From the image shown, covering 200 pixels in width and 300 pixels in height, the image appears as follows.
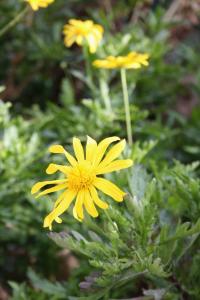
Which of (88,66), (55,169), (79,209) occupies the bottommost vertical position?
(79,209)

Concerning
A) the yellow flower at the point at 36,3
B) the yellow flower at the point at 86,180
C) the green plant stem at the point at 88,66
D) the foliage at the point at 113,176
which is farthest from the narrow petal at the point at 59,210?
the green plant stem at the point at 88,66

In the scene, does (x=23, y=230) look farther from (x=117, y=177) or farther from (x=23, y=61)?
(x=23, y=61)

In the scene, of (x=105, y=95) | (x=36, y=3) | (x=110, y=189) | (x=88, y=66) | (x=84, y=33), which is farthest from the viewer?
(x=88, y=66)

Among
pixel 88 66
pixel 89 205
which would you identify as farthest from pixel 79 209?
pixel 88 66

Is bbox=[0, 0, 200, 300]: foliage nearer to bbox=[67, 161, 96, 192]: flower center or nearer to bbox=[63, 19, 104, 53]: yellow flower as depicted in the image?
bbox=[67, 161, 96, 192]: flower center

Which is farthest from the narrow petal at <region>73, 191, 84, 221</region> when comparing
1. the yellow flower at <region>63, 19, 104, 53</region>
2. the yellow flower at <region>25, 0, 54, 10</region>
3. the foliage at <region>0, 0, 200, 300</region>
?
the yellow flower at <region>63, 19, 104, 53</region>

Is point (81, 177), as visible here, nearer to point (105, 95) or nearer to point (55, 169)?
point (55, 169)

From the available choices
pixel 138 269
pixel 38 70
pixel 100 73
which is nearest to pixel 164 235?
pixel 138 269
